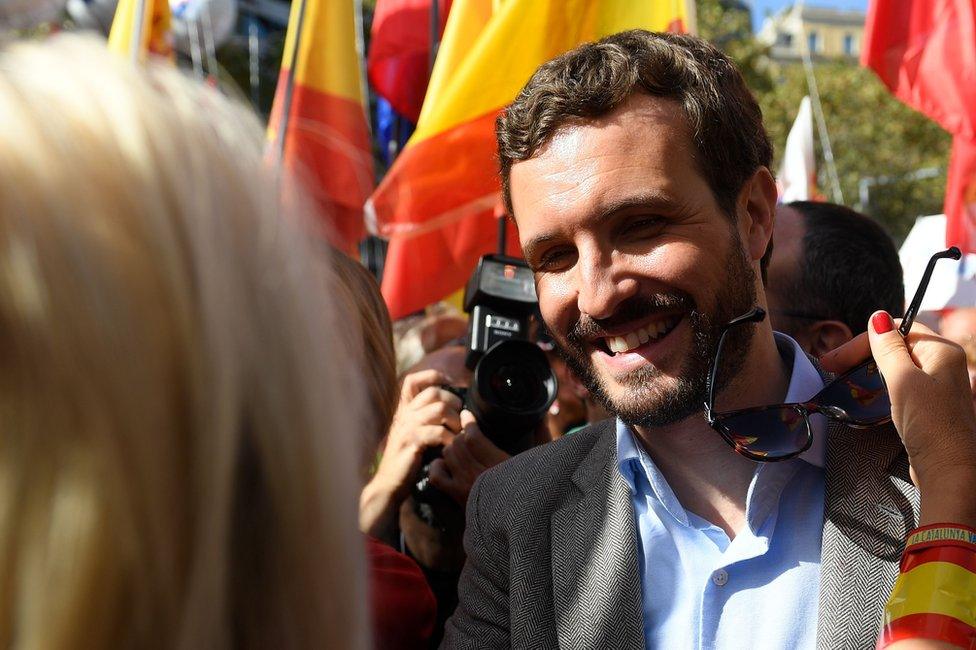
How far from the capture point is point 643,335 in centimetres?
175

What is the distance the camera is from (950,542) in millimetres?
1341

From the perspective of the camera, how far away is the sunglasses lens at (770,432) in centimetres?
157

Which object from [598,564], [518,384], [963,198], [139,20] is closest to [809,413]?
[598,564]

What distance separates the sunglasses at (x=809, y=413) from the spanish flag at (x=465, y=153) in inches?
87.2

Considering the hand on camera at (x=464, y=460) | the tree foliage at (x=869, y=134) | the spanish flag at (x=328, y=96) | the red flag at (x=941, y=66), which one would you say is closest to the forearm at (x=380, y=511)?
the hand on camera at (x=464, y=460)

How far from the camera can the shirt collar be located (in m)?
1.73

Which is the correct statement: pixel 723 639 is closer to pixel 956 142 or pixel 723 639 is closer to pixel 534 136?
pixel 534 136

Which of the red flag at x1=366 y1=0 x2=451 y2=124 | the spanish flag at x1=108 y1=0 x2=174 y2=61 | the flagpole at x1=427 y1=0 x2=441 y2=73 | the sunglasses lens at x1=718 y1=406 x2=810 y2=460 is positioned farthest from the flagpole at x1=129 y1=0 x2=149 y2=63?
the sunglasses lens at x1=718 y1=406 x2=810 y2=460

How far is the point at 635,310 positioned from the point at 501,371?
29.5 inches

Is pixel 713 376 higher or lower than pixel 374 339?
higher

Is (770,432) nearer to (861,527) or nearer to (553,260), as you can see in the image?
(861,527)

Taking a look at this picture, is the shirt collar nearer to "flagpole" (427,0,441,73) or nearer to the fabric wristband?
the fabric wristband

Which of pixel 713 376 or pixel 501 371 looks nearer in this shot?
pixel 713 376

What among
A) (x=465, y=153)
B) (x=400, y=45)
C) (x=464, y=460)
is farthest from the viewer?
(x=400, y=45)
